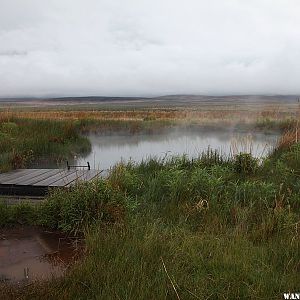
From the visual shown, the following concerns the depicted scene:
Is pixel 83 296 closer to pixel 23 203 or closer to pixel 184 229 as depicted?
pixel 184 229

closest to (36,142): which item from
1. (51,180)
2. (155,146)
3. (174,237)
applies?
(155,146)

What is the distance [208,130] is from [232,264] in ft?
49.6

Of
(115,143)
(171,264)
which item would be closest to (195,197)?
(171,264)

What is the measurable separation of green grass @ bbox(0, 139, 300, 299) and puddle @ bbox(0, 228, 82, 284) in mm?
180

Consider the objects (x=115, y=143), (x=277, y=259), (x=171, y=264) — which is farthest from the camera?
(x=115, y=143)

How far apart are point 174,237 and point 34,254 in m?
1.27

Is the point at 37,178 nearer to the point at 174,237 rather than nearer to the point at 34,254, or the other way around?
the point at 34,254

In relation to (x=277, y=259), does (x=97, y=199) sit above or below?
above

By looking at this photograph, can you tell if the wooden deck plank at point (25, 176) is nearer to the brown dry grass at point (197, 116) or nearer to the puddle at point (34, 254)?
the puddle at point (34, 254)

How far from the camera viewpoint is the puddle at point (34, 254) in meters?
3.09

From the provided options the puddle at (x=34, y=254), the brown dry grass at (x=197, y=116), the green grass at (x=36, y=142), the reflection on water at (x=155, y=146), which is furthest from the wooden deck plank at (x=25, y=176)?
the brown dry grass at (x=197, y=116)

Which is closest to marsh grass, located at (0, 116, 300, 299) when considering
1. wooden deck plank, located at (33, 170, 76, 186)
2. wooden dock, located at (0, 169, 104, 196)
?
wooden dock, located at (0, 169, 104, 196)

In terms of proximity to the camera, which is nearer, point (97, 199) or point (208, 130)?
point (97, 199)

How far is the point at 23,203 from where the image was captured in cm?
455
